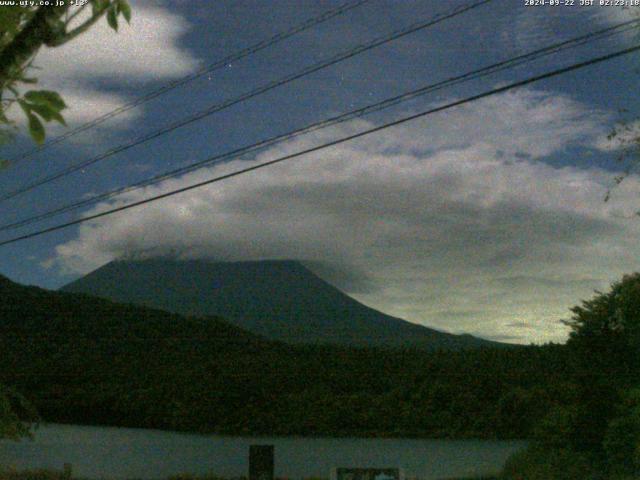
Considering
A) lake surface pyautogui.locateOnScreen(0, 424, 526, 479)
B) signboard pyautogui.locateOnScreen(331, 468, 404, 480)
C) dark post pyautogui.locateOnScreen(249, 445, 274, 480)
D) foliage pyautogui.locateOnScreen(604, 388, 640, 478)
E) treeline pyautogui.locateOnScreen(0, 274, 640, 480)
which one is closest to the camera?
signboard pyautogui.locateOnScreen(331, 468, 404, 480)

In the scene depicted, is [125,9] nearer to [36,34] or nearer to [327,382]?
[36,34]

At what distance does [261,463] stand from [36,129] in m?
9.86

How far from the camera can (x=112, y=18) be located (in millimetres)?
2545

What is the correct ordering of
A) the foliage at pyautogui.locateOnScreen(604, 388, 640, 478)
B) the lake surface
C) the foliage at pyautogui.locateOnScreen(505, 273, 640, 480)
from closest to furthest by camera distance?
the foliage at pyautogui.locateOnScreen(604, 388, 640, 478) → the foliage at pyautogui.locateOnScreen(505, 273, 640, 480) → the lake surface

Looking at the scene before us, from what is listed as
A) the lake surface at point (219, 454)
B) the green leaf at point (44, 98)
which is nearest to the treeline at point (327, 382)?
the lake surface at point (219, 454)

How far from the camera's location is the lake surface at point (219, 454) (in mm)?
13531

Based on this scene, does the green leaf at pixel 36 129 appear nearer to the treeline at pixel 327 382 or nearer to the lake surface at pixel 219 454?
the treeline at pixel 327 382

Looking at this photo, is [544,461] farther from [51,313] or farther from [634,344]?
[51,313]

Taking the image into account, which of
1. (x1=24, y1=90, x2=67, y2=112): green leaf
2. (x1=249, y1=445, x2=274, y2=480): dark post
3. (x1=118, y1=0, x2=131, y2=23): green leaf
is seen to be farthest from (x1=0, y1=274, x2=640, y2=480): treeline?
(x1=24, y1=90, x2=67, y2=112): green leaf

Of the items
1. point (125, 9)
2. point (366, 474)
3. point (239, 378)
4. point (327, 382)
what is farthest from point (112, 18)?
point (239, 378)

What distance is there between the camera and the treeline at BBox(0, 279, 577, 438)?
13625mm

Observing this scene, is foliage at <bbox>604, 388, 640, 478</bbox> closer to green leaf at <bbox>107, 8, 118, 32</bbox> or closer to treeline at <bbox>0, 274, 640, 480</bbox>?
treeline at <bbox>0, 274, 640, 480</bbox>

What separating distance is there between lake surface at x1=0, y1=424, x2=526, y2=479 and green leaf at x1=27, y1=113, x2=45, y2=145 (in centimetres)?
1169

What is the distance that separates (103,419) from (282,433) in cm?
444
